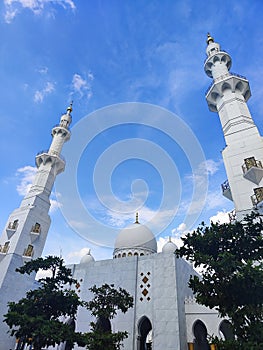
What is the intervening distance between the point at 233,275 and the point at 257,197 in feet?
22.4

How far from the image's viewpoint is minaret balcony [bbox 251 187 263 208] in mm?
13425

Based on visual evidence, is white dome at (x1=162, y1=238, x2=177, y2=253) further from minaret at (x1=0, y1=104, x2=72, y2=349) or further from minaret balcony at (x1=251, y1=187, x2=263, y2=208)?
minaret at (x1=0, y1=104, x2=72, y2=349)

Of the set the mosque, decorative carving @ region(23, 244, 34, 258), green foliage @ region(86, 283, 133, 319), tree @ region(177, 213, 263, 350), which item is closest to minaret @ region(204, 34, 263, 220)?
the mosque

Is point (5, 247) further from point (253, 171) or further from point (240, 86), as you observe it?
point (240, 86)

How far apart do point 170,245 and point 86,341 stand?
11.9m

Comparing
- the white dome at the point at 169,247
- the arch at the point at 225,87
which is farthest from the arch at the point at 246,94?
the white dome at the point at 169,247

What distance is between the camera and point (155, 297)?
17000 millimetres

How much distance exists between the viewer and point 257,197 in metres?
13.7

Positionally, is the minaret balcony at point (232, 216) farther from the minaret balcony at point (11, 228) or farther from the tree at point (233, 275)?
the minaret balcony at point (11, 228)

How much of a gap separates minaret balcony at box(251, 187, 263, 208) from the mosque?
0.06 meters

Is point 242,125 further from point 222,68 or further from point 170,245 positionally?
point 170,245

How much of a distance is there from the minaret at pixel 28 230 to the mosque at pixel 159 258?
0.22 feet

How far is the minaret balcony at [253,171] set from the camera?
569 inches

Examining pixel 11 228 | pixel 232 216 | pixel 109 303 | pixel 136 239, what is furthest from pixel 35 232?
pixel 232 216
